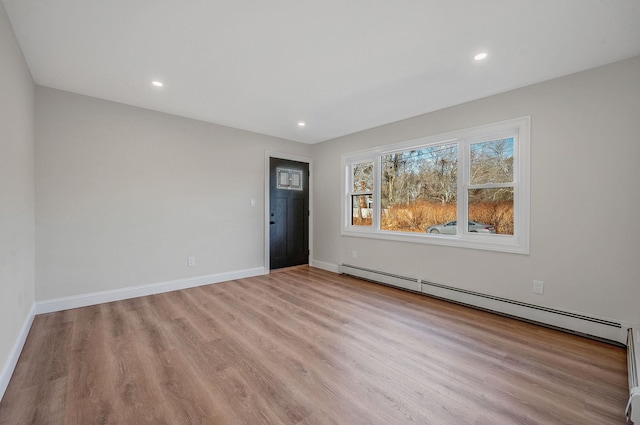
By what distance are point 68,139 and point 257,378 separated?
11.2 feet

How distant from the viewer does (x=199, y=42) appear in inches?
85.1

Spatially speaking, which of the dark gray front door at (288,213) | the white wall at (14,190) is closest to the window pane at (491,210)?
the dark gray front door at (288,213)

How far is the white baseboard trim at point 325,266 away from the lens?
4.96 metres

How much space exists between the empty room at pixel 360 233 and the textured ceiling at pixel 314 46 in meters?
0.02

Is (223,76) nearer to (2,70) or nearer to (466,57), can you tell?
(2,70)

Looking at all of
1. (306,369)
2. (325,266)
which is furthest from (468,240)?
(325,266)

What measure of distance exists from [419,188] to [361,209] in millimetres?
1127

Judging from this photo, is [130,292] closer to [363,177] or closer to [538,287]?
[363,177]

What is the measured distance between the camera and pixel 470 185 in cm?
334

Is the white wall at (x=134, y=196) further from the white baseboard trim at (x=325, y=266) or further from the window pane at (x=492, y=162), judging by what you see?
the window pane at (x=492, y=162)

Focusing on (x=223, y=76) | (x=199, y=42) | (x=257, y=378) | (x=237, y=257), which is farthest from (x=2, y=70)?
(x=237, y=257)

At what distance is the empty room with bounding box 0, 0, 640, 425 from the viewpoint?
1750mm

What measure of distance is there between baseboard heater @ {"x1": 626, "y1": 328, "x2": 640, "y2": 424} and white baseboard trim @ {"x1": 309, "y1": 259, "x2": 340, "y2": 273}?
349 cm

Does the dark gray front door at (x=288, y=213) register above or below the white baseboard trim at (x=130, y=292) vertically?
above
